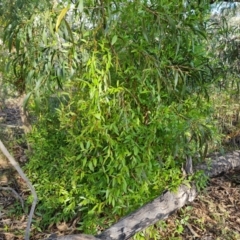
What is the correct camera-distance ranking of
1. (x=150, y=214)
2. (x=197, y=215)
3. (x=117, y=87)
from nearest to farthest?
(x=117, y=87), (x=150, y=214), (x=197, y=215)

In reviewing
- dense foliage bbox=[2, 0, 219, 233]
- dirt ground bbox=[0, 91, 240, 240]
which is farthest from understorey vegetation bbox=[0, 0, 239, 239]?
dirt ground bbox=[0, 91, 240, 240]

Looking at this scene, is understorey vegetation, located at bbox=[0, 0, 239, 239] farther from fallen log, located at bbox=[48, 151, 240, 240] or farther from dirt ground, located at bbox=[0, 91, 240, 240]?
dirt ground, located at bbox=[0, 91, 240, 240]

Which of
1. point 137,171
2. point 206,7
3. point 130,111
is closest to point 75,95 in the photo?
point 130,111

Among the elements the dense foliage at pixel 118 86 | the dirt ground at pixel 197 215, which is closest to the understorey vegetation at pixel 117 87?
the dense foliage at pixel 118 86

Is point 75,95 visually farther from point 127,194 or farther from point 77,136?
point 127,194

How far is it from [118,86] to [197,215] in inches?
73.1

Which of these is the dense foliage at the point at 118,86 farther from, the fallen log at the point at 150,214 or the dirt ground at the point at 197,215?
the dirt ground at the point at 197,215

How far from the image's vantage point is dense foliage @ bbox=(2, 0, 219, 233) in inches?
73.8

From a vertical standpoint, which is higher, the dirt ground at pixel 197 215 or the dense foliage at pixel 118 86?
the dense foliage at pixel 118 86

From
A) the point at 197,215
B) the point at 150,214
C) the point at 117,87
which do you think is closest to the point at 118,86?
the point at 117,87

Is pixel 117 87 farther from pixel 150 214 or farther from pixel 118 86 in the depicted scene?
pixel 150 214

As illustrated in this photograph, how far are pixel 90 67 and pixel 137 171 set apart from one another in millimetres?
812

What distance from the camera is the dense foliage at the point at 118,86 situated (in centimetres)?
187

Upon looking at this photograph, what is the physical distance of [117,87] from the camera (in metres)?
2.03
